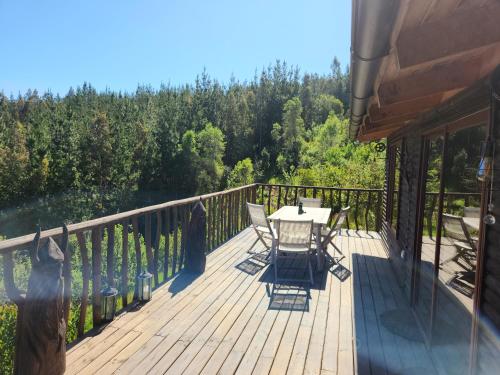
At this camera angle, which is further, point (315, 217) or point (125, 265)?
point (315, 217)

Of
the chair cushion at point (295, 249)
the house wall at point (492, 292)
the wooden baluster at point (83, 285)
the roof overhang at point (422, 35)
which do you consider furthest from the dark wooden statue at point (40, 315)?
the chair cushion at point (295, 249)

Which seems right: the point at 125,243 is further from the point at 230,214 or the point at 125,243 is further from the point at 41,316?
the point at 230,214

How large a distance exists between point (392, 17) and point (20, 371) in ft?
7.60

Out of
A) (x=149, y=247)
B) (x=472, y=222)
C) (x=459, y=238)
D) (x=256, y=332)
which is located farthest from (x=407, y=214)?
(x=149, y=247)

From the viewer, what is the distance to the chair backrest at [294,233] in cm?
427

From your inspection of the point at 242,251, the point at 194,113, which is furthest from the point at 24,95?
the point at 242,251

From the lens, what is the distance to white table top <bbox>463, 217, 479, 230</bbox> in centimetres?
186

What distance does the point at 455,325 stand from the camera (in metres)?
2.27

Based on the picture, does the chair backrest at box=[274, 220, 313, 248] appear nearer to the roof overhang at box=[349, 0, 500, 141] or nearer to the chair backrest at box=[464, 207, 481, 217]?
the chair backrest at box=[464, 207, 481, 217]

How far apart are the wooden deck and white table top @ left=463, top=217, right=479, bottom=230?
109cm

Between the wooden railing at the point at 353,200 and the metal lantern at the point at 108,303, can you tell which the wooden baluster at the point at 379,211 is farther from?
the metal lantern at the point at 108,303

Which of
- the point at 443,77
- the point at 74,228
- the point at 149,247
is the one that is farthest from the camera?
the point at 149,247

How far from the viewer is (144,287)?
336cm

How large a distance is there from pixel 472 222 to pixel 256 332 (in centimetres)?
182
